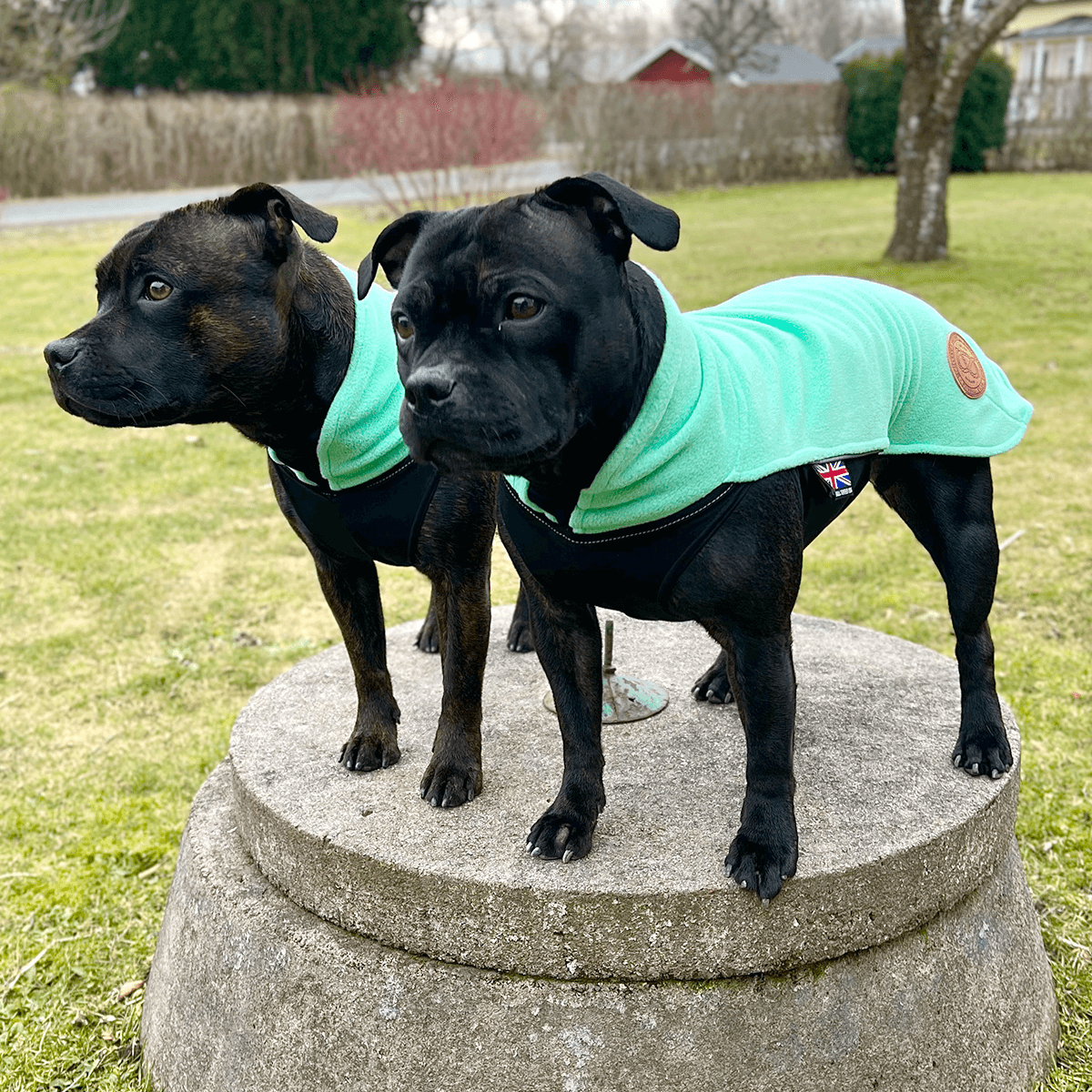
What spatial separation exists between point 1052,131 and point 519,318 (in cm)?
3258

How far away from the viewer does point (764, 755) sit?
260cm

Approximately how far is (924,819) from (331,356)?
182cm

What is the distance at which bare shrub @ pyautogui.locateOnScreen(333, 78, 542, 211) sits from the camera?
738 inches

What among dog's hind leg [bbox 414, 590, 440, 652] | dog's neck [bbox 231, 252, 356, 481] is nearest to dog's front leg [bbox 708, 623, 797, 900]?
dog's neck [bbox 231, 252, 356, 481]

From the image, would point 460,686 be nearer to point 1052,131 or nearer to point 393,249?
point 393,249

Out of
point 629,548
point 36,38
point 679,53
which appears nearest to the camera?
point 629,548

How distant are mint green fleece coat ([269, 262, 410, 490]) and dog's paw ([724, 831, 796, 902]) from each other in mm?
1206

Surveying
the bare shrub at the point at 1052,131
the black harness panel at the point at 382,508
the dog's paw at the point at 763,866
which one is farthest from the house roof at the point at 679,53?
the dog's paw at the point at 763,866

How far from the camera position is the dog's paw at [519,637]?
13.5 feet

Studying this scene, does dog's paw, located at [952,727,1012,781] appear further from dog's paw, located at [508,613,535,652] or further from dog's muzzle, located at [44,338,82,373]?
dog's muzzle, located at [44,338,82,373]

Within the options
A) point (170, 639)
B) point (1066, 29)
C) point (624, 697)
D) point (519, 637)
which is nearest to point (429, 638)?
point (519, 637)

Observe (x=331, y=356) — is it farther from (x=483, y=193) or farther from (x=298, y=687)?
(x=483, y=193)

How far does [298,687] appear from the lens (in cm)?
386

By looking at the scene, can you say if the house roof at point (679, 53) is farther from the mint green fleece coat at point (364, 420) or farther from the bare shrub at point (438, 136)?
the mint green fleece coat at point (364, 420)
